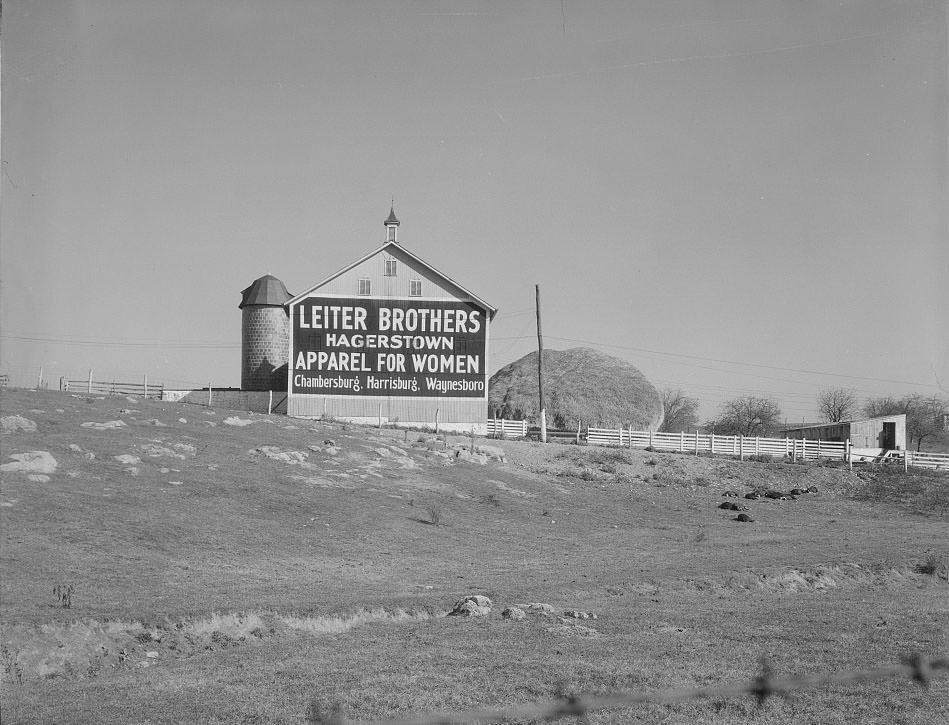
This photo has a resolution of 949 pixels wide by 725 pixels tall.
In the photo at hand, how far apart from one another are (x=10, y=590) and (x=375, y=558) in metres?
9.23

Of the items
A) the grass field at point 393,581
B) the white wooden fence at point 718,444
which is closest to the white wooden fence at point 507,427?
the white wooden fence at point 718,444

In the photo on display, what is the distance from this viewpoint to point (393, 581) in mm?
22047

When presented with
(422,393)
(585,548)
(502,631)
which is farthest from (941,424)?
(502,631)

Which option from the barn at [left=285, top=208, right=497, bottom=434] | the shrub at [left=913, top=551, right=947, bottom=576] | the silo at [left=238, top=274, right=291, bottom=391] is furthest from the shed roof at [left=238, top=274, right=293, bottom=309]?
the shrub at [left=913, top=551, right=947, bottom=576]

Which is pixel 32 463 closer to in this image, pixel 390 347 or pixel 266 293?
pixel 390 347

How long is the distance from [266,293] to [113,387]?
10644mm

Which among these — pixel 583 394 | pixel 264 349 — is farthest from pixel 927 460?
pixel 264 349

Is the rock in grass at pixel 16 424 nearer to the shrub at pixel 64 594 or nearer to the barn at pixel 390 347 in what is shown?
the shrub at pixel 64 594

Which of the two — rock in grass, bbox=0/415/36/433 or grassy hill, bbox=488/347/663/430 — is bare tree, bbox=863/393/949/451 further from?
rock in grass, bbox=0/415/36/433

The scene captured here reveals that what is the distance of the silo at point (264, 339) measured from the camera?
60.0m

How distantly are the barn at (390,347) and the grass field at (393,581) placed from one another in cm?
1035

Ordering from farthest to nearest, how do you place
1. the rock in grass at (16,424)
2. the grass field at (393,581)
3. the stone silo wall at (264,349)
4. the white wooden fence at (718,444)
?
the stone silo wall at (264,349), the white wooden fence at (718,444), the rock in grass at (16,424), the grass field at (393,581)

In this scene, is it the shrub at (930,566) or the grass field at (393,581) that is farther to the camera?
the shrub at (930,566)

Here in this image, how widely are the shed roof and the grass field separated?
17531 millimetres
